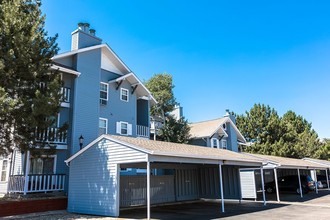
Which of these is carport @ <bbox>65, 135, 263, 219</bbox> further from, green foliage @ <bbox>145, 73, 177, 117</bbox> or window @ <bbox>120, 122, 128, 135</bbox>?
green foliage @ <bbox>145, 73, 177, 117</bbox>

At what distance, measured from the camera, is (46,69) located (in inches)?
575

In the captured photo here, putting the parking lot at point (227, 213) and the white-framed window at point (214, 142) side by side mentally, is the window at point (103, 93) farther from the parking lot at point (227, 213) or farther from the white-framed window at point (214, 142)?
the white-framed window at point (214, 142)

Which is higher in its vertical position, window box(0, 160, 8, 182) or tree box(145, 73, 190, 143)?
tree box(145, 73, 190, 143)

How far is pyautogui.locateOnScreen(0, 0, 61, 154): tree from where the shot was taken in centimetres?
1325

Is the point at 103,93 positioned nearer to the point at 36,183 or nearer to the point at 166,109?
the point at 36,183

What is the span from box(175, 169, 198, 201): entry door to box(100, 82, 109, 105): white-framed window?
7.87 metres

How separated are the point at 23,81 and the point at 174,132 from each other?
17514mm

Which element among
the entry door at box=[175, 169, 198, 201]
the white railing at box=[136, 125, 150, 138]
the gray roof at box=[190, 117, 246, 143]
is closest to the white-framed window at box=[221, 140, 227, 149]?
the gray roof at box=[190, 117, 246, 143]

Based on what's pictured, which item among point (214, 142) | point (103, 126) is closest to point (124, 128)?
point (103, 126)

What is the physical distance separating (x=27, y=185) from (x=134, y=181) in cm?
645

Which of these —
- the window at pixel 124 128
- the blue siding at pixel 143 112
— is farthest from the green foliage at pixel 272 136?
the window at pixel 124 128

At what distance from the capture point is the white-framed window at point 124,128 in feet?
73.7

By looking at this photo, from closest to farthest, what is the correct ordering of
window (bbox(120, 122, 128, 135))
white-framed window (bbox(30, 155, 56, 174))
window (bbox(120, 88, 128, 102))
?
white-framed window (bbox(30, 155, 56, 174)) → window (bbox(120, 122, 128, 135)) → window (bbox(120, 88, 128, 102))

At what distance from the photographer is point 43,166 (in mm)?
18094
